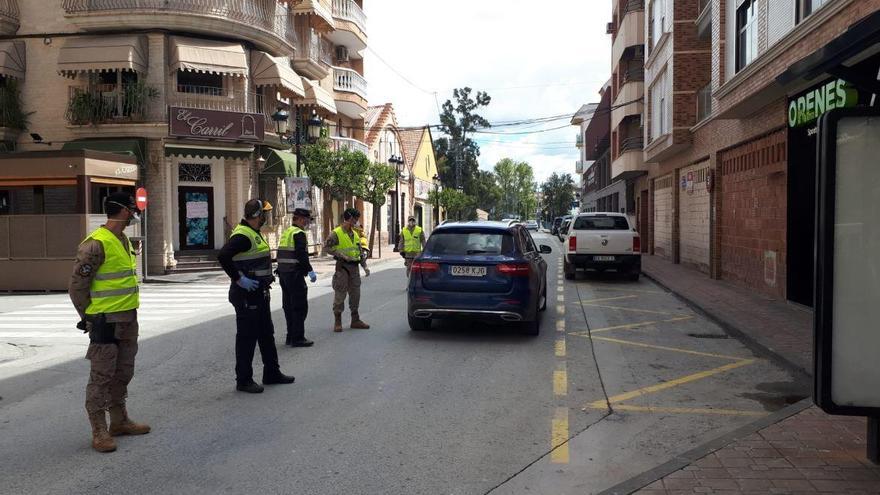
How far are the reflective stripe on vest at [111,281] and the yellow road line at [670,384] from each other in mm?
3977

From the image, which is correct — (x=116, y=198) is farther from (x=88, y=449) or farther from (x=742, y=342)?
(x=742, y=342)

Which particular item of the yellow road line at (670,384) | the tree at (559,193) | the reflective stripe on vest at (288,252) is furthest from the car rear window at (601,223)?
the tree at (559,193)

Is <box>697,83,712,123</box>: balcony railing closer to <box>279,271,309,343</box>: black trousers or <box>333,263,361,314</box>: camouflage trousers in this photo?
<box>333,263,361,314</box>: camouflage trousers

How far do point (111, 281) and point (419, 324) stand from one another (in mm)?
5271

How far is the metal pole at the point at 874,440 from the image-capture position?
4500mm

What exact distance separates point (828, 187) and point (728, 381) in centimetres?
368

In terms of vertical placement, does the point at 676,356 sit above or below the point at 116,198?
below

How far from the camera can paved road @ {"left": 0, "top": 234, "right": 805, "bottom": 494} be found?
454 centimetres

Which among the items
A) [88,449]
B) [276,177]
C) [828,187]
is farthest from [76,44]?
[828,187]

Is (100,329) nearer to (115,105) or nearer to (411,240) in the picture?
(411,240)

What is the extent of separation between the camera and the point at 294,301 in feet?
29.2

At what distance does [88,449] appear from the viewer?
5.11 metres

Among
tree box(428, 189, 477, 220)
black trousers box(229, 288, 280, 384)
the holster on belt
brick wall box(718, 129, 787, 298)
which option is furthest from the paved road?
tree box(428, 189, 477, 220)

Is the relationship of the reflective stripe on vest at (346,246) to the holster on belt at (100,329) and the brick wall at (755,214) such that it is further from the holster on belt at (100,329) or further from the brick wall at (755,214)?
the brick wall at (755,214)
